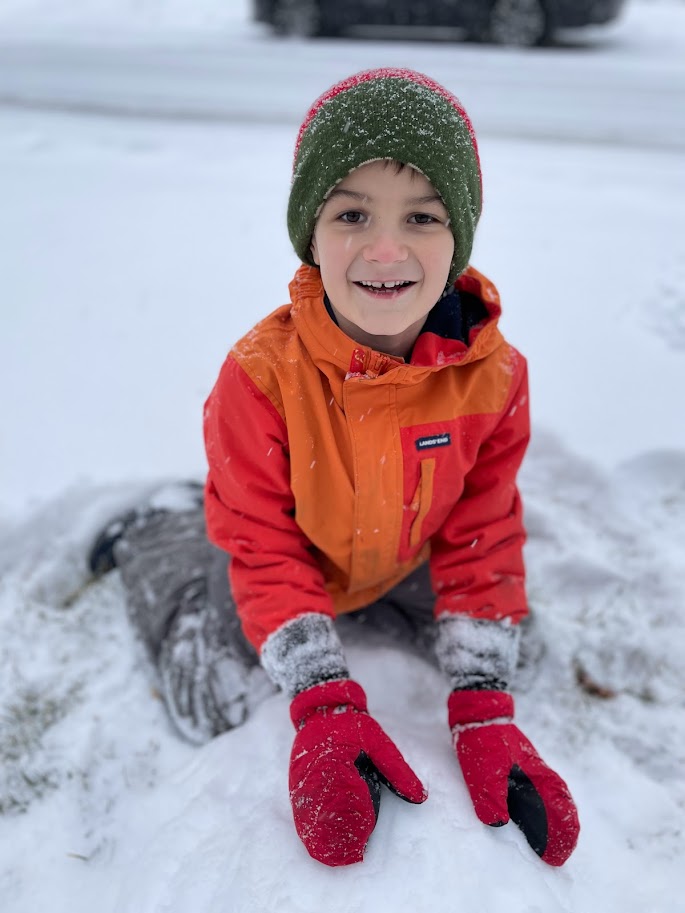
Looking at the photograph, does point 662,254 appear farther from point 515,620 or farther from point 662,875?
point 662,875

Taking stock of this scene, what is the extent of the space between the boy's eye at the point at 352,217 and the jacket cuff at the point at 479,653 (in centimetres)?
91

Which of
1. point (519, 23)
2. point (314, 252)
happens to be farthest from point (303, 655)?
point (519, 23)

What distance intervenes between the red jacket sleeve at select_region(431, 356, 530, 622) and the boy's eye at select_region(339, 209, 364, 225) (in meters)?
0.53

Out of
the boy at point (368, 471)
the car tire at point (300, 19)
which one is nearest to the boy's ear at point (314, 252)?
the boy at point (368, 471)

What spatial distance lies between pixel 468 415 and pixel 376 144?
0.59 m

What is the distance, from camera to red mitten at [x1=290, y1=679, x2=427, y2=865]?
125cm

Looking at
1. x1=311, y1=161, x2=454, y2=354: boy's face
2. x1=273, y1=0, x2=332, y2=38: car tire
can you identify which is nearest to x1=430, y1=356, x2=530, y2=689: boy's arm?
x1=311, y1=161, x2=454, y2=354: boy's face

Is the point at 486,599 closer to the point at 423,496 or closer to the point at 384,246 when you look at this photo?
the point at 423,496

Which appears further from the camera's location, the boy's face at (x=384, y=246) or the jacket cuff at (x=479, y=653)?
the jacket cuff at (x=479, y=653)

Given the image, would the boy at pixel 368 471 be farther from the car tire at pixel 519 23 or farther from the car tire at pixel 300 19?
the car tire at pixel 300 19

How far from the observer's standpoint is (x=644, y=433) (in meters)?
2.64

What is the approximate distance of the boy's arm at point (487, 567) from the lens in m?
1.65

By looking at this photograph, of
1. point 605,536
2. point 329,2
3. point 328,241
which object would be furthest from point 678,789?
point 329,2

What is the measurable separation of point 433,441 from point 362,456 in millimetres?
162
